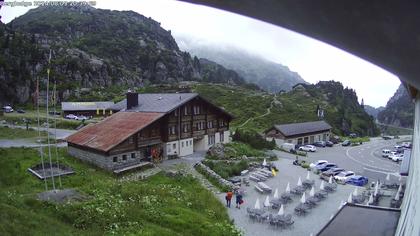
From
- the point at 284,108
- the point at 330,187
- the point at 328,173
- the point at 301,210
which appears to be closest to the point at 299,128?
the point at 328,173

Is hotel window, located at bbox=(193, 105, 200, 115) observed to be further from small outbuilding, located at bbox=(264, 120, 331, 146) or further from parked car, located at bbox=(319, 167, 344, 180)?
small outbuilding, located at bbox=(264, 120, 331, 146)

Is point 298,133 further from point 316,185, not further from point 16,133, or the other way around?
point 16,133

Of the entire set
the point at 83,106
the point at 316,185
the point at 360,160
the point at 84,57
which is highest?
the point at 84,57

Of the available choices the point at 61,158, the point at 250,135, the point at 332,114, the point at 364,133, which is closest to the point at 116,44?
the point at 332,114

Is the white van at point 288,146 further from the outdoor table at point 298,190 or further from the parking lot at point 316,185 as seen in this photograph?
the outdoor table at point 298,190

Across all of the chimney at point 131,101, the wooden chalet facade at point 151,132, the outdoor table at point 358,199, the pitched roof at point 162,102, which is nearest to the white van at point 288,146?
the wooden chalet facade at point 151,132

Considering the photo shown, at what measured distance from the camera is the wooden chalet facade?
31.1 m

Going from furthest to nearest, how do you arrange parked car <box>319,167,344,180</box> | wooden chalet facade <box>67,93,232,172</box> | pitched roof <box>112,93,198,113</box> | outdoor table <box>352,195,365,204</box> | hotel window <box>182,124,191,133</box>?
1. hotel window <box>182,124,191,133</box>
2. pitched roof <box>112,93,198,113</box>
3. parked car <box>319,167,344,180</box>
4. wooden chalet facade <box>67,93,232,172</box>
5. outdoor table <box>352,195,365,204</box>

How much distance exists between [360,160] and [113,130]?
3431cm

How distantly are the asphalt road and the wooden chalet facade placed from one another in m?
11.8

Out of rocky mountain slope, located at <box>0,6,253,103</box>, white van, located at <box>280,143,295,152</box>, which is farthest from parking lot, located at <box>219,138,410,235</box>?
rocky mountain slope, located at <box>0,6,253,103</box>

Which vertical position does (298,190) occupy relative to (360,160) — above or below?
above

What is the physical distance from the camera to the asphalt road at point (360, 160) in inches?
1609

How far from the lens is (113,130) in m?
34.5
